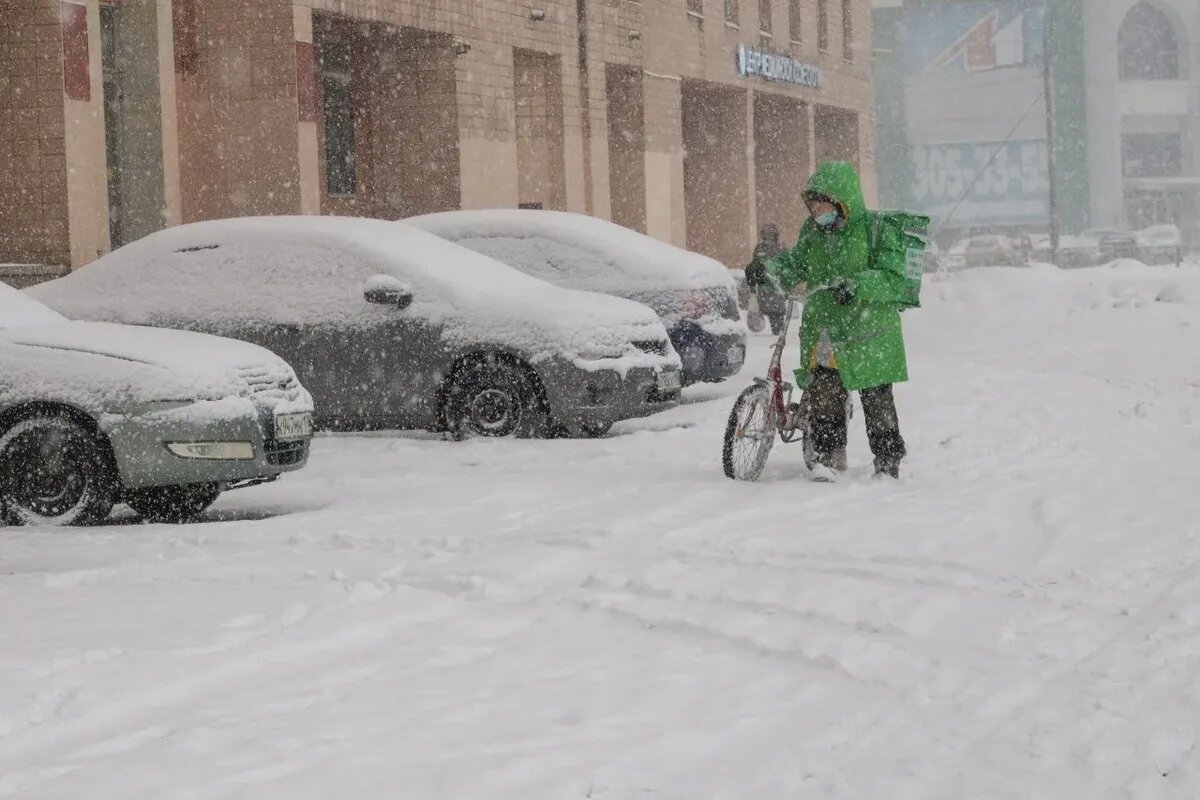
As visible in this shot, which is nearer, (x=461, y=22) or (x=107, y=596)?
(x=107, y=596)

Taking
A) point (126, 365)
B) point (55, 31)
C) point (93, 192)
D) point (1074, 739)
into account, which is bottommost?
point (1074, 739)

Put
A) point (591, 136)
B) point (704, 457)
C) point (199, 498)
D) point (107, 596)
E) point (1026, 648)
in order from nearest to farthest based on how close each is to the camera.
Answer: point (1026, 648) < point (107, 596) < point (199, 498) < point (704, 457) < point (591, 136)

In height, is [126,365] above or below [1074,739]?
above

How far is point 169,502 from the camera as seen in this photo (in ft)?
30.3

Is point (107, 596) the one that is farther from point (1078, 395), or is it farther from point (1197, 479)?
point (1078, 395)

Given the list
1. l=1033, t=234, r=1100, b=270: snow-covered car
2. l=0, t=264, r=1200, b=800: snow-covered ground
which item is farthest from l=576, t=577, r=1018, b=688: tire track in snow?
l=1033, t=234, r=1100, b=270: snow-covered car

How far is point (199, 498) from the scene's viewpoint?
9477mm

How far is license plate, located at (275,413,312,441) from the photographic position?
899 centimetres

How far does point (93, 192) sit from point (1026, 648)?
14961mm

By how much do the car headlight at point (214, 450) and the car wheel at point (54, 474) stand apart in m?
0.34

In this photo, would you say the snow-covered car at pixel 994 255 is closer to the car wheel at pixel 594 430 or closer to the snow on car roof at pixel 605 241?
the snow on car roof at pixel 605 241

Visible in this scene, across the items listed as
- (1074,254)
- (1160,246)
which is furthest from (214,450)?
(1160,246)

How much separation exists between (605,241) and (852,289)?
18.4 feet

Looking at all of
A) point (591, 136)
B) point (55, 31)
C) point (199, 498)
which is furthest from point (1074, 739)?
point (591, 136)
